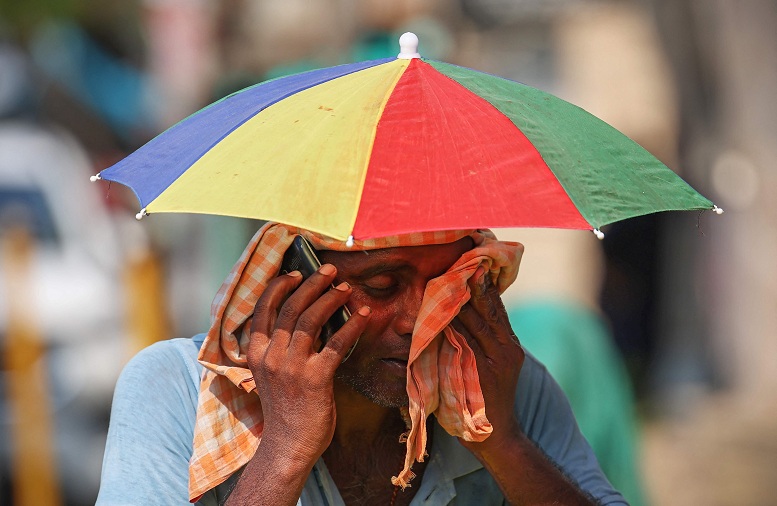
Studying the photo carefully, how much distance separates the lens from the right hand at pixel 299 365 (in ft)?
6.96

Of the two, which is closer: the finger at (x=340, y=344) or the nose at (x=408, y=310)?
the finger at (x=340, y=344)

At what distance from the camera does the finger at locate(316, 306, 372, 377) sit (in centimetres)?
212

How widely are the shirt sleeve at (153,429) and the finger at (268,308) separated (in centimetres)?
30

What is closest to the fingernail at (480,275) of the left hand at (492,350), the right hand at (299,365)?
the left hand at (492,350)

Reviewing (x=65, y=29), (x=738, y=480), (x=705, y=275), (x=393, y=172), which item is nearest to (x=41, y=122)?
(x=65, y=29)

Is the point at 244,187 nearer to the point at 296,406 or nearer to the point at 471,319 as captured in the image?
the point at 296,406

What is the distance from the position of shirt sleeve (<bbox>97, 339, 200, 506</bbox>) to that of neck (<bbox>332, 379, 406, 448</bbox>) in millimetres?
339

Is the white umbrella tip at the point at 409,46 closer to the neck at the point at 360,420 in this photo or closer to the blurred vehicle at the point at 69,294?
the neck at the point at 360,420

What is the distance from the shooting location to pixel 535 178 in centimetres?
195

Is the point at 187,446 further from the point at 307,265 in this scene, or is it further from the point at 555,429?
the point at 555,429

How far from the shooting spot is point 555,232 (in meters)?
7.24

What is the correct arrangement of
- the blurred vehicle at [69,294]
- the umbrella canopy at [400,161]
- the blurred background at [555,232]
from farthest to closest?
the blurred background at [555,232], the blurred vehicle at [69,294], the umbrella canopy at [400,161]

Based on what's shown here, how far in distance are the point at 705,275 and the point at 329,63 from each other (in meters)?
3.16

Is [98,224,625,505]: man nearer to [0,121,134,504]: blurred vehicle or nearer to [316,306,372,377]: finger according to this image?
[316,306,372,377]: finger
